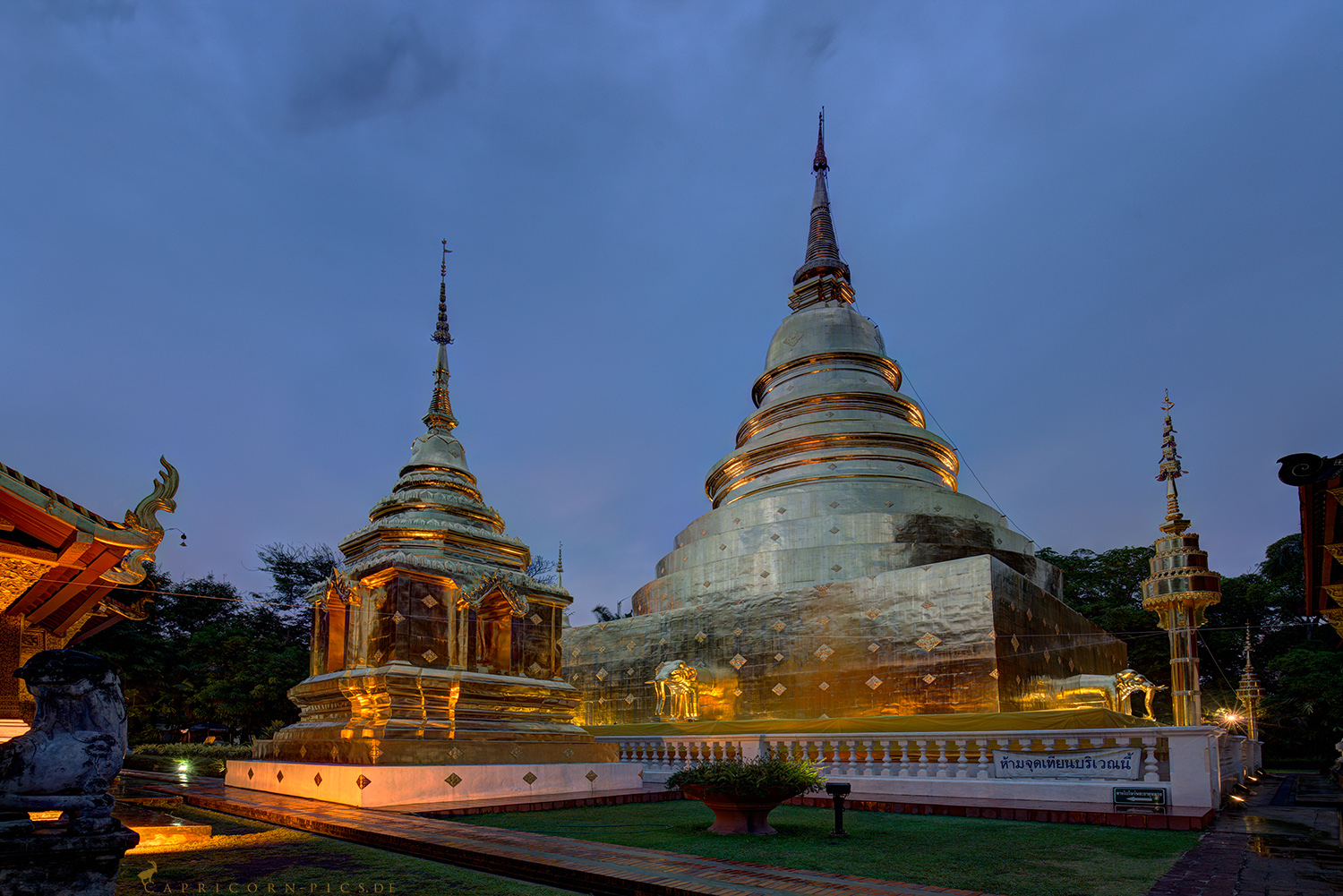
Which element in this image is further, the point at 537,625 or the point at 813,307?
the point at 813,307

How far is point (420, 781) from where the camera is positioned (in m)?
10.9

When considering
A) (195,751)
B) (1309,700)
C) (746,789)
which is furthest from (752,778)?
(1309,700)

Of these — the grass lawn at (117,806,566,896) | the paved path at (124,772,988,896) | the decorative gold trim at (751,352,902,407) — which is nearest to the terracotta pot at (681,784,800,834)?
the paved path at (124,772,988,896)

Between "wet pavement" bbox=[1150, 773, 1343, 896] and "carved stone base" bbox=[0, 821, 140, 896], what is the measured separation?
618cm

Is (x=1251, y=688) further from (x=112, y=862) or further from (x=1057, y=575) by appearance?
(x=112, y=862)

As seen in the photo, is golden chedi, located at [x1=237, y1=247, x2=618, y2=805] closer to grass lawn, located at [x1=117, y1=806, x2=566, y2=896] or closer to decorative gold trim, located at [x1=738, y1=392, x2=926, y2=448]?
grass lawn, located at [x1=117, y1=806, x2=566, y2=896]

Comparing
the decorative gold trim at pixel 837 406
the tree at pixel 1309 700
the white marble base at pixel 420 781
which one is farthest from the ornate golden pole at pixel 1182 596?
the tree at pixel 1309 700

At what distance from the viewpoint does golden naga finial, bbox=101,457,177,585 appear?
979cm

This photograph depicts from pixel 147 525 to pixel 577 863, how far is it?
279 inches

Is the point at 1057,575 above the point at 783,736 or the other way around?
above

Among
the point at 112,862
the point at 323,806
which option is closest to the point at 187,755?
the point at 323,806

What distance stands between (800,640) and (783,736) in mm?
4915

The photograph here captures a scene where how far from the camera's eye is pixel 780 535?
2075 cm

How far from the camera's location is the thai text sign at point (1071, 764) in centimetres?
1035
